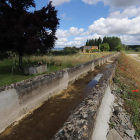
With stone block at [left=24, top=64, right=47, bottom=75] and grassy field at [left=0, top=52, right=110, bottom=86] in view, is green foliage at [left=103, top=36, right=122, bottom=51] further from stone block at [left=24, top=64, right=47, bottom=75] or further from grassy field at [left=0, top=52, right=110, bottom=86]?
stone block at [left=24, top=64, right=47, bottom=75]

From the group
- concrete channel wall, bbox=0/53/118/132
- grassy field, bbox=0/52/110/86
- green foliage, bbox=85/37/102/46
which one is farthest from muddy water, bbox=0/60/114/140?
green foliage, bbox=85/37/102/46

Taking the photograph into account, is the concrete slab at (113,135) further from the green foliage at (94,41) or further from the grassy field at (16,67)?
the green foliage at (94,41)

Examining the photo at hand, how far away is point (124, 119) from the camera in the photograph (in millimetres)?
3305

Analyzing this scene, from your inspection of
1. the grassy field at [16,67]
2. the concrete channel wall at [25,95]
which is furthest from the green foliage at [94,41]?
the concrete channel wall at [25,95]

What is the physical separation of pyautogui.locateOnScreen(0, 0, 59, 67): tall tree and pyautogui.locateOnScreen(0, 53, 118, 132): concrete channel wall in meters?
2.63

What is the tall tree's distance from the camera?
5859mm

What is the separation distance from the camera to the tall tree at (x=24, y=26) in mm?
5859

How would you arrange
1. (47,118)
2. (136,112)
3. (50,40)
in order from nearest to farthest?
1. (47,118)
2. (136,112)
3. (50,40)

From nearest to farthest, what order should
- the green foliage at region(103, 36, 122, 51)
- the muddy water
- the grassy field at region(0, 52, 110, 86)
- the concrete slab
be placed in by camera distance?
the concrete slab → the muddy water → the grassy field at region(0, 52, 110, 86) → the green foliage at region(103, 36, 122, 51)

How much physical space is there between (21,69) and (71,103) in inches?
189

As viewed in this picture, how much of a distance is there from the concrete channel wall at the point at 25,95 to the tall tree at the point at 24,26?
2.63 metres

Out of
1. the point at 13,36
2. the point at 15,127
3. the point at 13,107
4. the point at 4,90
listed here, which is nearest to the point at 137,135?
the point at 15,127

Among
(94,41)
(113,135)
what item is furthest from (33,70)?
(94,41)

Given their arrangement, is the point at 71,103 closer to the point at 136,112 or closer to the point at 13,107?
the point at 13,107
